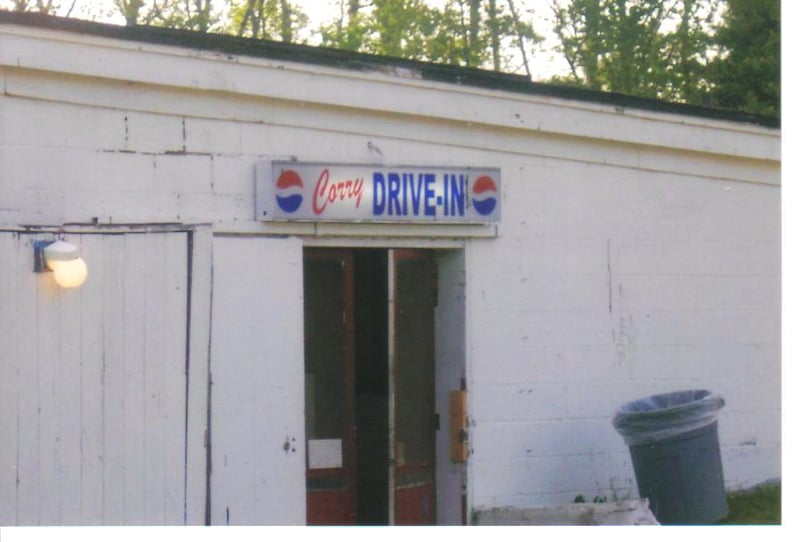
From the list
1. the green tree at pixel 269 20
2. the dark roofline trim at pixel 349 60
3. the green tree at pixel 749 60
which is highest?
the green tree at pixel 269 20

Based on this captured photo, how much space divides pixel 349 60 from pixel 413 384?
7.25 feet

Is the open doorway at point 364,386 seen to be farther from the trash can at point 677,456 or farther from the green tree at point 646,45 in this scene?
the green tree at point 646,45

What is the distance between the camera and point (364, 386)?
25.5 feet

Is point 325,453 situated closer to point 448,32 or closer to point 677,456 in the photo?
point 677,456

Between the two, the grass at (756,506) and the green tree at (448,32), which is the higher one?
the green tree at (448,32)

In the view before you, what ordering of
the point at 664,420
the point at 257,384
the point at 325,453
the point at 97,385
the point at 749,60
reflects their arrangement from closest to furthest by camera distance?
the point at 97,385 → the point at 257,384 → the point at 664,420 → the point at 325,453 → the point at 749,60

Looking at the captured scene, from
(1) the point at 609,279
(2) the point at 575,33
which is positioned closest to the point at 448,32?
(2) the point at 575,33

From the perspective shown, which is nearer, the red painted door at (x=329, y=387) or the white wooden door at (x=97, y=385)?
the white wooden door at (x=97, y=385)

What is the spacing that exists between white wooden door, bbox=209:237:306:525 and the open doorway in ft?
1.54

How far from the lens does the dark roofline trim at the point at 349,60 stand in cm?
659

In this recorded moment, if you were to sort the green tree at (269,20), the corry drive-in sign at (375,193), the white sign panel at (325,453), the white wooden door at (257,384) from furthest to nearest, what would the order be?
1. the green tree at (269,20)
2. the white sign panel at (325,453)
3. the corry drive-in sign at (375,193)
4. the white wooden door at (257,384)

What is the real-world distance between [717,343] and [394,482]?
2.62 meters

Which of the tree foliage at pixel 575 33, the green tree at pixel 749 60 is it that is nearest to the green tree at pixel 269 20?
the tree foliage at pixel 575 33

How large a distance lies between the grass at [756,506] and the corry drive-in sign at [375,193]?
266cm
